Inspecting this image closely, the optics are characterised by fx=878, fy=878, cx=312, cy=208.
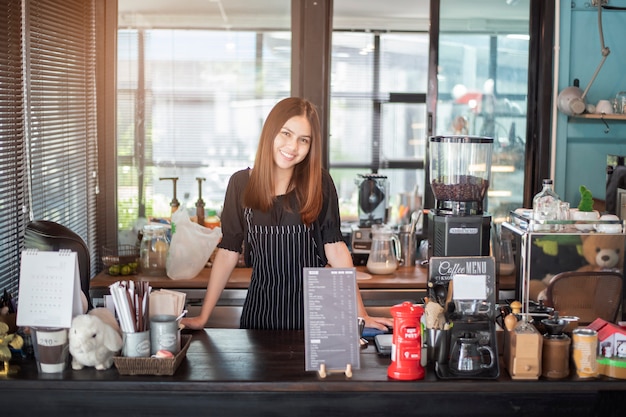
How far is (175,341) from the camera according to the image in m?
2.55

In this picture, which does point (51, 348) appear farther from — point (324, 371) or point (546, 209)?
point (546, 209)

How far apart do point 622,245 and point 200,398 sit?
1967 mm

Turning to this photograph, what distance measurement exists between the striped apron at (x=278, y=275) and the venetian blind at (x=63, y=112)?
1189mm

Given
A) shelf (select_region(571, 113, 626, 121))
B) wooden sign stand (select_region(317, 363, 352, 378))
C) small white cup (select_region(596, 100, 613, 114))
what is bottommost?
wooden sign stand (select_region(317, 363, 352, 378))

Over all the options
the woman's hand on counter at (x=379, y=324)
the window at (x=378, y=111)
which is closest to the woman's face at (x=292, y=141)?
the woman's hand on counter at (x=379, y=324)

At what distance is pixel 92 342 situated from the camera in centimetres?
248

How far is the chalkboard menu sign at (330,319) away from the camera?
97.3 inches

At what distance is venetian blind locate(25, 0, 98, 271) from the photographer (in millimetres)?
3934

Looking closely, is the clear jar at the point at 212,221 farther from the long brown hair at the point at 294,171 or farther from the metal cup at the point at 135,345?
the metal cup at the point at 135,345

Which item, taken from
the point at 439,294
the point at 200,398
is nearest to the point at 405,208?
the point at 439,294

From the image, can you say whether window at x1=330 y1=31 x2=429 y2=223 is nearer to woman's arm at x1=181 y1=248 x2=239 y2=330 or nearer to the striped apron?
the striped apron

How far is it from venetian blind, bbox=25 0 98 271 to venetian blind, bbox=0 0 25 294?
0.11 metres

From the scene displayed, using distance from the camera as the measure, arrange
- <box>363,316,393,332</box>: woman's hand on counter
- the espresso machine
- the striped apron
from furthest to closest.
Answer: the espresso machine < the striped apron < <box>363,316,393,332</box>: woman's hand on counter

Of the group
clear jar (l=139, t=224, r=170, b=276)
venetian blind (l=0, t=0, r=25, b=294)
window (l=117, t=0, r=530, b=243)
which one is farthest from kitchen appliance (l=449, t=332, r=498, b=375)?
window (l=117, t=0, r=530, b=243)
